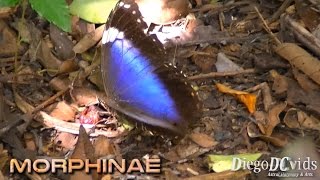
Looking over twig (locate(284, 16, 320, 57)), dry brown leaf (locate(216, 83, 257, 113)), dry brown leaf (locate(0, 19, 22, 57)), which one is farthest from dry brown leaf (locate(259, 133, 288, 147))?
dry brown leaf (locate(0, 19, 22, 57))

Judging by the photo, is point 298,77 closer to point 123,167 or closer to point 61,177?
point 123,167

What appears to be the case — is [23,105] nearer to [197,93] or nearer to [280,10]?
[197,93]

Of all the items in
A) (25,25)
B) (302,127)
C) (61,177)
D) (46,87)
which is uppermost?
(25,25)

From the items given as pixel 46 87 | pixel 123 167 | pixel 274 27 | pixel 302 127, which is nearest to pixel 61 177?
pixel 123 167

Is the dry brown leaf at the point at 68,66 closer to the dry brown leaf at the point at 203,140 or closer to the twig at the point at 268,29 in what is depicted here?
the dry brown leaf at the point at 203,140

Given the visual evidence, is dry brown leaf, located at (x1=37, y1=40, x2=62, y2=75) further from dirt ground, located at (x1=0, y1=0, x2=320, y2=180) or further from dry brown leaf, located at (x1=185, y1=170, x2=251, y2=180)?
dry brown leaf, located at (x1=185, y1=170, x2=251, y2=180)

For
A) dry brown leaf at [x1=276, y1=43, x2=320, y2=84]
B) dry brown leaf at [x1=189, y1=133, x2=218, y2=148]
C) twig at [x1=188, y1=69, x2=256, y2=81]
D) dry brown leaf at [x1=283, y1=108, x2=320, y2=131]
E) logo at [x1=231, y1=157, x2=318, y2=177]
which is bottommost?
logo at [x1=231, y1=157, x2=318, y2=177]

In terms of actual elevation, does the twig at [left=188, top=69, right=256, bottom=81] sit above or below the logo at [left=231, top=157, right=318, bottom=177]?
above
